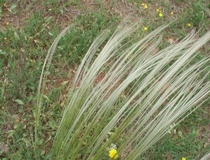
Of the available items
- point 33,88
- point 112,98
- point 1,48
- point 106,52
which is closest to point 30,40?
point 1,48

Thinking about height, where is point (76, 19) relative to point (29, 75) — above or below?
above

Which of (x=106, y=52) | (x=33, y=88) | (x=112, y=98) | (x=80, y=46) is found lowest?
(x=33, y=88)

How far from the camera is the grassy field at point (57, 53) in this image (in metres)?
2.39

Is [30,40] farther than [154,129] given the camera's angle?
Yes

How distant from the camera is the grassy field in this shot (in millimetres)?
2393

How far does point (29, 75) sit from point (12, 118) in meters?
0.34

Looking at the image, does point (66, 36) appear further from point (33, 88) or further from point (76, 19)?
point (33, 88)

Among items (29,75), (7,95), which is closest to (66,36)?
(29,75)

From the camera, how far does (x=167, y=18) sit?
3.22m

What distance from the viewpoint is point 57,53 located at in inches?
109

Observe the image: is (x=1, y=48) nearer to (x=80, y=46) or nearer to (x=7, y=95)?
(x=7, y=95)

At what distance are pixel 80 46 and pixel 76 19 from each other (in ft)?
1.20

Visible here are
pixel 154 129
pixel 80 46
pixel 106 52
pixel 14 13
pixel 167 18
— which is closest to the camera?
pixel 154 129

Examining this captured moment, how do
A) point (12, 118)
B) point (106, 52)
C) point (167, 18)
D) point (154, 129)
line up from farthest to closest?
point (167, 18)
point (12, 118)
point (106, 52)
point (154, 129)
